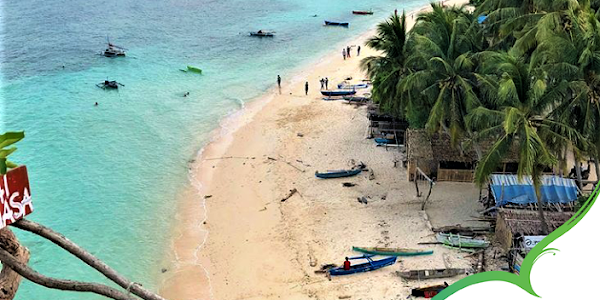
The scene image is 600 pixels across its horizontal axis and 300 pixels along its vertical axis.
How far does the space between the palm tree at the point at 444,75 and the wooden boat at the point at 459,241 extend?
3705 mm

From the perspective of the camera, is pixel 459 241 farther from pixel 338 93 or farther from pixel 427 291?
pixel 338 93

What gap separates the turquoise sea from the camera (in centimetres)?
2330

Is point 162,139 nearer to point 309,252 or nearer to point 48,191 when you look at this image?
point 48,191

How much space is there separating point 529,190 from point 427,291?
6.15 m

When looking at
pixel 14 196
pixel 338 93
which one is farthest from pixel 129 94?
pixel 14 196

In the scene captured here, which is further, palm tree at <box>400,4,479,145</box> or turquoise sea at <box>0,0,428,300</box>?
turquoise sea at <box>0,0,428,300</box>

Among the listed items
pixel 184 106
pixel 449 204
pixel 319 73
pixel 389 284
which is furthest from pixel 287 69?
pixel 389 284

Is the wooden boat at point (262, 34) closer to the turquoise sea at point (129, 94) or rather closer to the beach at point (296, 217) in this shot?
the turquoise sea at point (129, 94)

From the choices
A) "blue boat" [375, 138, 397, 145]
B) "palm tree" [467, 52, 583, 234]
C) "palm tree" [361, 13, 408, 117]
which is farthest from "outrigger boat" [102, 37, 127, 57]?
"palm tree" [467, 52, 583, 234]

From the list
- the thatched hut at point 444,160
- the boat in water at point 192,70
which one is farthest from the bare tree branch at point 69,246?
the boat in water at point 192,70

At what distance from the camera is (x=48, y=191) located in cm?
2669

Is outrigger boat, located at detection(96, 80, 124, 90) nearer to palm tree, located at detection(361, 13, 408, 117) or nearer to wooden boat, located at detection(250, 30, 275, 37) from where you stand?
wooden boat, located at detection(250, 30, 275, 37)

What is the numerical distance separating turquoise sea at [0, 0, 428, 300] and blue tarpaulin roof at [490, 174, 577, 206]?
12.9 metres

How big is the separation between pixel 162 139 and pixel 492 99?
66.0ft
